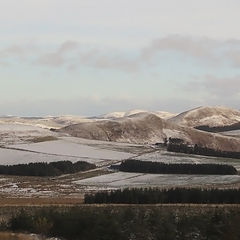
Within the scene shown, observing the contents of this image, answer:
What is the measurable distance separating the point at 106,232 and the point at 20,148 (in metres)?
123

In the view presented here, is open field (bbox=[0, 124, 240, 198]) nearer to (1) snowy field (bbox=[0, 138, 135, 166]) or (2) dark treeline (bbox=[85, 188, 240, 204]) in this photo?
(1) snowy field (bbox=[0, 138, 135, 166])

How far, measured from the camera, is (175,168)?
479 feet

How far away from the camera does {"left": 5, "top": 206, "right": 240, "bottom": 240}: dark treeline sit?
2576 inches

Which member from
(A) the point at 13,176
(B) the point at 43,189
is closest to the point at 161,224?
(B) the point at 43,189

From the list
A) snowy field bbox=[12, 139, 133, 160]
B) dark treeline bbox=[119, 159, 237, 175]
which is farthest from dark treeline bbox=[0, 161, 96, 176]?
snowy field bbox=[12, 139, 133, 160]

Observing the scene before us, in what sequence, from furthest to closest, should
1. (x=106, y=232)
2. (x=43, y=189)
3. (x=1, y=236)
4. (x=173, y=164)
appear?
(x=173, y=164)
(x=43, y=189)
(x=106, y=232)
(x=1, y=236)

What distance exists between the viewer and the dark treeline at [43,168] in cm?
14262

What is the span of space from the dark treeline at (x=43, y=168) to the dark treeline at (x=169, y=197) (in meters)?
61.0

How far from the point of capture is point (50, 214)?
66.8 meters

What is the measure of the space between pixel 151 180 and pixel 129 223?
2322 inches

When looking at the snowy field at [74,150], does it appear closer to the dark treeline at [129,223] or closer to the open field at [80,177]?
the open field at [80,177]

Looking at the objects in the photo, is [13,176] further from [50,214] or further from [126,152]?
[50,214]

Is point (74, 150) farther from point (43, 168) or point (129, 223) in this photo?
point (129, 223)

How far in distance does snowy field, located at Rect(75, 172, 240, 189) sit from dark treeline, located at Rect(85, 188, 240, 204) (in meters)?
27.7
